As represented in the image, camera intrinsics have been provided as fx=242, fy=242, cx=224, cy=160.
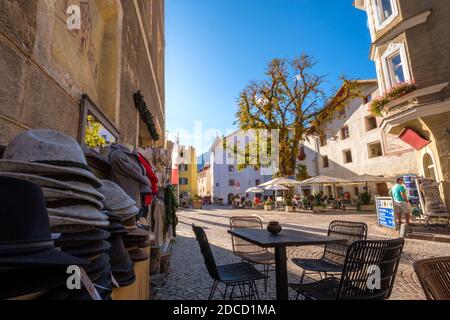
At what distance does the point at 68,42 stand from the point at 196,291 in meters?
3.94

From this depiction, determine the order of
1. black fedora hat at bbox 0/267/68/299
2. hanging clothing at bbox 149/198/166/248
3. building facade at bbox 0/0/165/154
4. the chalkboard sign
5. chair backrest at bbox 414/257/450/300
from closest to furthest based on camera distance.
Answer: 1. black fedora hat at bbox 0/267/68/299
2. chair backrest at bbox 414/257/450/300
3. building facade at bbox 0/0/165/154
4. hanging clothing at bbox 149/198/166/248
5. the chalkboard sign

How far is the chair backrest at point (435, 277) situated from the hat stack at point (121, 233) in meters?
1.90

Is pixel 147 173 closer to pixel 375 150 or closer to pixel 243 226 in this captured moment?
pixel 243 226

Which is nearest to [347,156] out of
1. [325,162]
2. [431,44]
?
[325,162]

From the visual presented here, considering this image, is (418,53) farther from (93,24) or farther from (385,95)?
(93,24)

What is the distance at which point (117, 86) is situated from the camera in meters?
4.55

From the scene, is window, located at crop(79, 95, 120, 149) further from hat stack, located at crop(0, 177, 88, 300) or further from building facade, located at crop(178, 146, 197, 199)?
building facade, located at crop(178, 146, 197, 199)

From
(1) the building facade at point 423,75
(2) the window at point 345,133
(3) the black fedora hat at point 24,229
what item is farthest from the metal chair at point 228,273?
(2) the window at point 345,133

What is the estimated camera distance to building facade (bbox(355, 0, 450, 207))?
971cm

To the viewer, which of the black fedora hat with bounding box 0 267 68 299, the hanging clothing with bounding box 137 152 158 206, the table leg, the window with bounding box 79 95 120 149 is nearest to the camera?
the black fedora hat with bounding box 0 267 68 299

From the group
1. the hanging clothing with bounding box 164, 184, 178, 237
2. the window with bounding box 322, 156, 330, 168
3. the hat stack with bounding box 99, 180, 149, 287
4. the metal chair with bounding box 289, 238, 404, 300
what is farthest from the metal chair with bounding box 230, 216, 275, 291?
the window with bounding box 322, 156, 330, 168
